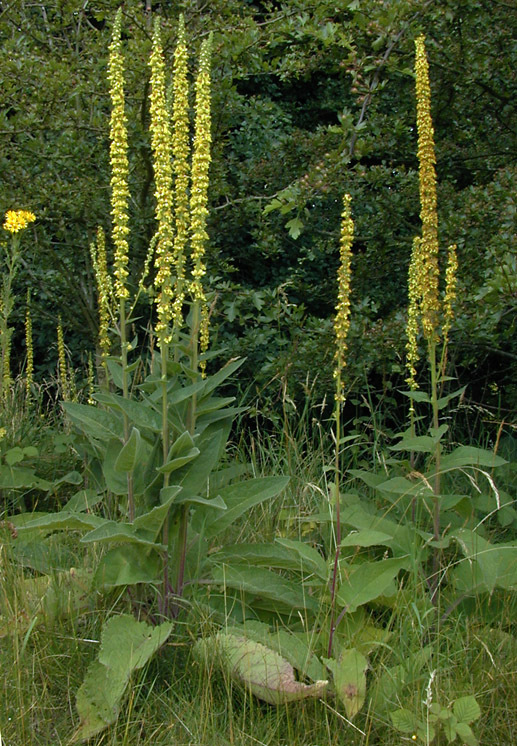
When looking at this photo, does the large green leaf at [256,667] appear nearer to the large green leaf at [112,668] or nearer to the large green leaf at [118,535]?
the large green leaf at [112,668]

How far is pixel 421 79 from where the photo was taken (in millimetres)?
2898

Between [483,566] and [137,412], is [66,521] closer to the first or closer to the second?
[137,412]

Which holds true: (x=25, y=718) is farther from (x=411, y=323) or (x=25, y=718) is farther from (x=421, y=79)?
(x=421, y=79)

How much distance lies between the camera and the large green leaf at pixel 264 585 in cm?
254

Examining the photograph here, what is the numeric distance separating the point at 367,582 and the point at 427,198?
55.6 inches

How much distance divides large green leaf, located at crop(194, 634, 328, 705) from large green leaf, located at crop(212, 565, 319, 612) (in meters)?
0.23

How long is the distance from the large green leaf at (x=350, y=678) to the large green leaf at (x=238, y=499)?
0.59 metres

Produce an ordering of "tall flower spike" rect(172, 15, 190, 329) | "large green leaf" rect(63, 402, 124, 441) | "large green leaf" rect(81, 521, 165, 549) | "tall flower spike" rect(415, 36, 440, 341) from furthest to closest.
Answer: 1. "tall flower spike" rect(415, 36, 440, 341)
2. "large green leaf" rect(63, 402, 124, 441)
3. "tall flower spike" rect(172, 15, 190, 329)
4. "large green leaf" rect(81, 521, 165, 549)

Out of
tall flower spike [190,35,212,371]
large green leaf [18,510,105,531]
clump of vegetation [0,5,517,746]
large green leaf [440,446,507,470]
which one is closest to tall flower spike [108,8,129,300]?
clump of vegetation [0,5,517,746]

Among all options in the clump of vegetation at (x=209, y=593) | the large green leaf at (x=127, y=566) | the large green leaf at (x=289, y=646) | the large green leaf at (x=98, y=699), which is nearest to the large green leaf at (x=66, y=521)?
the clump of vegetation at (x=209, y=593)

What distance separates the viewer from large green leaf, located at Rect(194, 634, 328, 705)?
7.09 feet

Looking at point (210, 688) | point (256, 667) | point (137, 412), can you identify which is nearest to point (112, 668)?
point (210, 688)

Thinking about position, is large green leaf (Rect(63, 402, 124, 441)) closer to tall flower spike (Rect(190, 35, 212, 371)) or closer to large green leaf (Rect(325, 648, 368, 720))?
tall flower spike (Rect(190, 35, 212, 371))

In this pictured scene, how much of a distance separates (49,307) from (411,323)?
4152 mm
